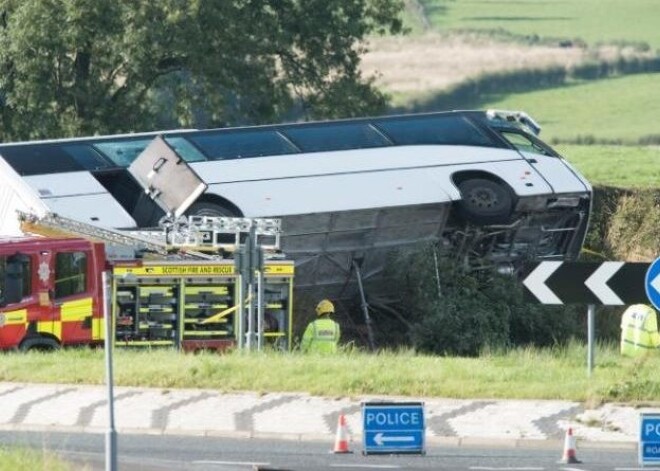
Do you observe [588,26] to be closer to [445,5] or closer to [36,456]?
[445,5]

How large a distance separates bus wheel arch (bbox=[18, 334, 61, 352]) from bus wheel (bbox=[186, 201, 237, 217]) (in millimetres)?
4307

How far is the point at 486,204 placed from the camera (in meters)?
34.6

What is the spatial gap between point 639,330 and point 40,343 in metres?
9.04

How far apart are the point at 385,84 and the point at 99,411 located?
1847 inches

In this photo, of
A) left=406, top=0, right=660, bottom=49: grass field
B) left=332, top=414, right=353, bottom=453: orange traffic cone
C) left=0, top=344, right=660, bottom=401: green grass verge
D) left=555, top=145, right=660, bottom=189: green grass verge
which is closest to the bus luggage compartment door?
left=0, top=344, right=660, bottom=401: green grass verge

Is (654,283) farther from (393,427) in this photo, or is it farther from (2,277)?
(2,277)

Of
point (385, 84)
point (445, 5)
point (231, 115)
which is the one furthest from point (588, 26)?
point (231, 115)

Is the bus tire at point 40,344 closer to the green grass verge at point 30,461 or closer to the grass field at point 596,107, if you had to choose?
the green grass verge at point 30,461

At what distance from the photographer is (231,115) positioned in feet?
155

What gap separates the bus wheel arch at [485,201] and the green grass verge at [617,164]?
9.80 metres

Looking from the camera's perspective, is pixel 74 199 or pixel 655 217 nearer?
pixel 74 199

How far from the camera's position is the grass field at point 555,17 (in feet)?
266

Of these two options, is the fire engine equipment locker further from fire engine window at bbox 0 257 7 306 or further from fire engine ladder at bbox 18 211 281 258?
fire engine window at bbox 0 257 7 306

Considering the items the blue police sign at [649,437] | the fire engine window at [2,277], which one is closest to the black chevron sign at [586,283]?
the blue police sign at [649,437]
